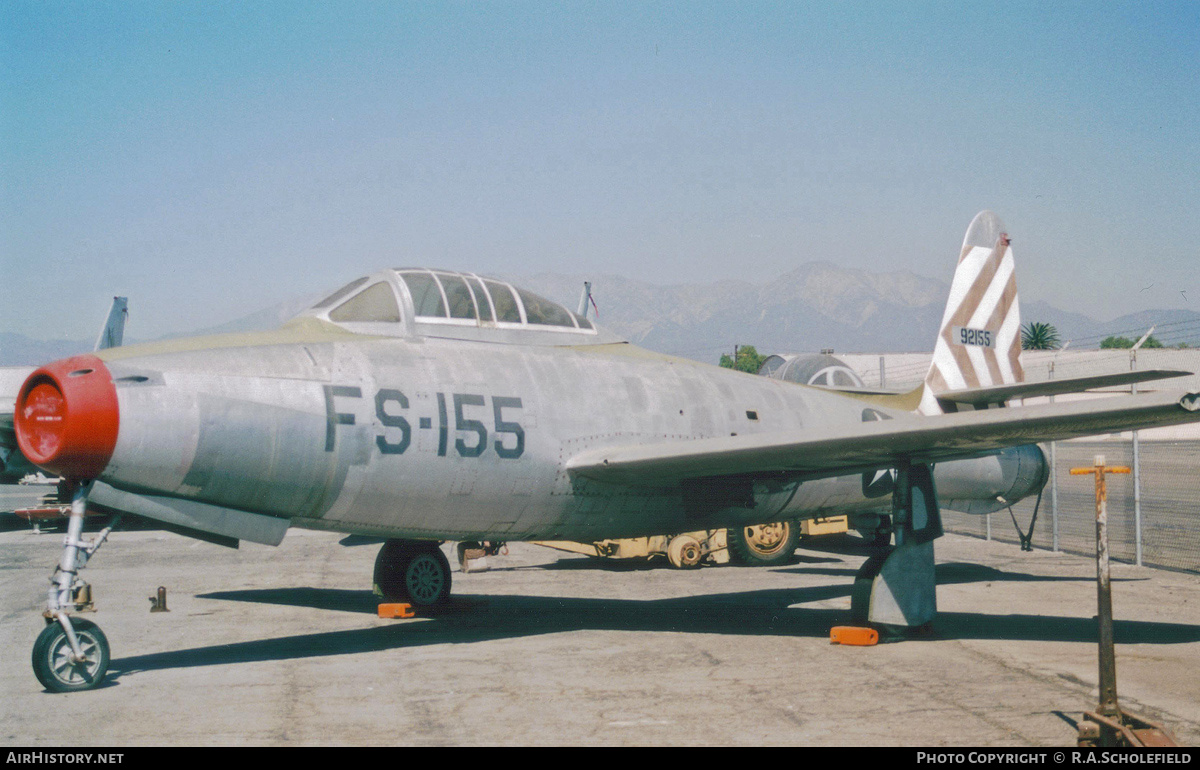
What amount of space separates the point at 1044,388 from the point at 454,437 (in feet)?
23.5

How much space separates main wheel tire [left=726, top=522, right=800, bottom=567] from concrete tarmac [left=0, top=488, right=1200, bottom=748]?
74.7 inches

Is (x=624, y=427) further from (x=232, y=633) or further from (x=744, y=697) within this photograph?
(x=232, y=633)

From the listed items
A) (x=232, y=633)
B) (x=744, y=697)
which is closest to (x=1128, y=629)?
(x=744, y=697)

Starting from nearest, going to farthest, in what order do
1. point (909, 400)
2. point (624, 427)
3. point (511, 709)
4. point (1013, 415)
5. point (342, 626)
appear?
point (511, 709)
point (1013, 415)
point (624, 427)
point (342, 626)
point (909, 400)

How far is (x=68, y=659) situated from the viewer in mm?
7578

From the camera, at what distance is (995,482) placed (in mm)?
13891

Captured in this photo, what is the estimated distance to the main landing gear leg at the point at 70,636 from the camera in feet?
24.4

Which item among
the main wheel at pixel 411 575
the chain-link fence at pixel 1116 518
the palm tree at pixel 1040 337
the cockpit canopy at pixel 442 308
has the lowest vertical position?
the chain-link fence at pixel 1116 518

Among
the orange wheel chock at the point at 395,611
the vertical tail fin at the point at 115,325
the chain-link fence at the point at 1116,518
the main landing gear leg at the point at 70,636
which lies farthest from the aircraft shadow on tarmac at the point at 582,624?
the vertical tail fin at the point at 115,325

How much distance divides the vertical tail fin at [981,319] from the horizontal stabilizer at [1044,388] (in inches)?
15.6

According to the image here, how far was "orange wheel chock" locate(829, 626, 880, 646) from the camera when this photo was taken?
32.5 feet

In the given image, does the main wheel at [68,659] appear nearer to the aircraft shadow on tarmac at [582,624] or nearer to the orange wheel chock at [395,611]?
the aircraft shadow on tarmac at [582,624]
